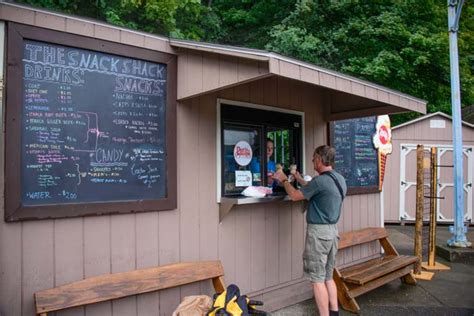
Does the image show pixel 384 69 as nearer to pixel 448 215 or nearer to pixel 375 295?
pixel 448 215

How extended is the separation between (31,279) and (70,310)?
351 millimetres

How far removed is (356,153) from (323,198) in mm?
2627

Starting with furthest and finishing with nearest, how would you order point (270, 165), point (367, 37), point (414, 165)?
point (367, 37), point (414, 165), point (270, 165)

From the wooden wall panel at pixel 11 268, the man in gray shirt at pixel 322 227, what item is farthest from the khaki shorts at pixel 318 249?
the wooden wall panel at pixel 11 268

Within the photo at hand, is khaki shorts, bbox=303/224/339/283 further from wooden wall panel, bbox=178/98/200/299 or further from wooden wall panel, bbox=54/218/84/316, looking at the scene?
wooden wall panel, bbox=54/218/84/316

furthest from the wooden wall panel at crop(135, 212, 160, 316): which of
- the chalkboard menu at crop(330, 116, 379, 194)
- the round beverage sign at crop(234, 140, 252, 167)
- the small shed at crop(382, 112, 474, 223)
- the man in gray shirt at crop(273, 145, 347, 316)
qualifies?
the small shed at crop(382, 112, 474, 223)

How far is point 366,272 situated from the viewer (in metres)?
4.42

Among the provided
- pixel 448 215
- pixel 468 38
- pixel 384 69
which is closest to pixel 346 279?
pixel 448 215

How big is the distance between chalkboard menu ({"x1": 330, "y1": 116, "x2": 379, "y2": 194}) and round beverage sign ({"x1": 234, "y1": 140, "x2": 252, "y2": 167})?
1729 mm

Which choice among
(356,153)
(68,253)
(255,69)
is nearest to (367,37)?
(356,153)

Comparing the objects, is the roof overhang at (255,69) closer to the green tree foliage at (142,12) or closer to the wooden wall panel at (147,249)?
the wooden wall panel at (147,249)

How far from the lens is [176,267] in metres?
3.22

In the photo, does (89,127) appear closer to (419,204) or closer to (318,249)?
(318,249)

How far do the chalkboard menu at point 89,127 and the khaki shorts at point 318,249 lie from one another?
4.36 ft
